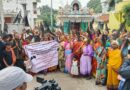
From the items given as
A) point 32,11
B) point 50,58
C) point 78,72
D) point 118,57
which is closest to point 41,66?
point 50,58

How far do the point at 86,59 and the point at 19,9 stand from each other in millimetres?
44978

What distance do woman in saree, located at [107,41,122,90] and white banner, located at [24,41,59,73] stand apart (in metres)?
3.47

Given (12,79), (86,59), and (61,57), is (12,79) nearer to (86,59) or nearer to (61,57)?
(86,59)

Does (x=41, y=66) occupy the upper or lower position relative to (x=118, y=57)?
lower

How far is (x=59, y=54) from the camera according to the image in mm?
14070

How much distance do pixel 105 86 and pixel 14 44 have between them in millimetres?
3341

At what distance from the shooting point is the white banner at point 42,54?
43.0 feet

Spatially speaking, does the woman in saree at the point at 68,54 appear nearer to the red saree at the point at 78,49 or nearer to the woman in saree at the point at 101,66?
the red saree at the point at 78,49

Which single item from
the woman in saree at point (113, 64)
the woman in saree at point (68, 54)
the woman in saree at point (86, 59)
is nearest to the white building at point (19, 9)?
the woman in saree at point (68, 54)

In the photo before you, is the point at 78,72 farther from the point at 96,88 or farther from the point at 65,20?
the point at 65,20

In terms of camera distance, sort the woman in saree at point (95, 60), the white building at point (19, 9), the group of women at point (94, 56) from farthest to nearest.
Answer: the white building at point (19, 9)
the woman in saree at point (95, 60)
the group of women at point (94, 56)

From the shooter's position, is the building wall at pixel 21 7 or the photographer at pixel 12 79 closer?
the photographer at pixel 12 79

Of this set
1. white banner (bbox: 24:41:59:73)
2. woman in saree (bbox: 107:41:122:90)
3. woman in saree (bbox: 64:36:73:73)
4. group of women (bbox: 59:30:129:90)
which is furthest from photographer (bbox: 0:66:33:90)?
woman in saree (bbox: 64:36:73:73)

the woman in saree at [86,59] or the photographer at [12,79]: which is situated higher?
the photographer at [12,79]
